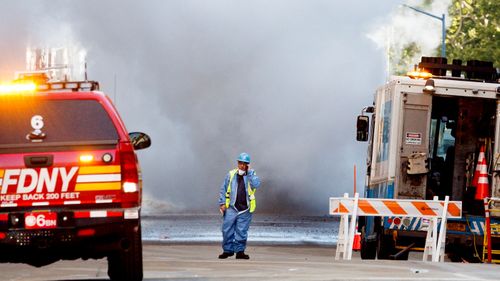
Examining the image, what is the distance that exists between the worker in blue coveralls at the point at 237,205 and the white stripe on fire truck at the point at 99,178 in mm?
8316

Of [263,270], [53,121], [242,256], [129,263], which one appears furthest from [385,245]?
[53,121]

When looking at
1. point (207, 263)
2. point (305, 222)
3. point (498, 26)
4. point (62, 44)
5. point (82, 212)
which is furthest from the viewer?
point (498, 26)

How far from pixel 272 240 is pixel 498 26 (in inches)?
1013

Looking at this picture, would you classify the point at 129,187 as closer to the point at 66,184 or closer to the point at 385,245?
the point at 66,184

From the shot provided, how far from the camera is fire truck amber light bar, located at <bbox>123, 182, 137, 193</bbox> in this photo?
38.3 feet

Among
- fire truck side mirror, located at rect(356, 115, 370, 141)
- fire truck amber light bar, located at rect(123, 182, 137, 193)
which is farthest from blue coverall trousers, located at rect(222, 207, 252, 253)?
fire truck amber light bar, located at rect(123, 182, 137, 193)

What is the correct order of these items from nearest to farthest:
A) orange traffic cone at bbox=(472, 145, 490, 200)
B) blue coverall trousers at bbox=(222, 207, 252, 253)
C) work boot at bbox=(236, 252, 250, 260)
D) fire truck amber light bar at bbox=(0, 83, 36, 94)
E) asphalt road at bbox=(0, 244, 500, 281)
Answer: fire truck amber light bar at bbox=(0, 83, 36, 94) → asphalt road at bbox=(0, 244, 500, 281) → orange traffic cone at bbox=(472, 145, 490, 200) → work boot at bbox=(236, 252, 250, 260) → blue coverall trousers at bbox=(222, 207, 252, 253)

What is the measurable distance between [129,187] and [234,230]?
340 inches

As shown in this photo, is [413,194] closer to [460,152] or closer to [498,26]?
[460,152]

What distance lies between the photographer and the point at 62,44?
135 ft

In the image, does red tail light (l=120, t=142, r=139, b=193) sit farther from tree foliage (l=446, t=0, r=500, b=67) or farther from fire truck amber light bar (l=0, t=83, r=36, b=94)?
tree foliage (l=446, t=0, r=500, b=67)

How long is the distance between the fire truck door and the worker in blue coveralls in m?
1.91

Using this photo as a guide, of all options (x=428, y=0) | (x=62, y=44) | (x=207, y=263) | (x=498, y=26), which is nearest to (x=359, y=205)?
(x=207, y=263)

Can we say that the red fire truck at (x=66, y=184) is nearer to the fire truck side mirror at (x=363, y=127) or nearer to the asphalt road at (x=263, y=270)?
the asphalt road at (x=263, y=270)
